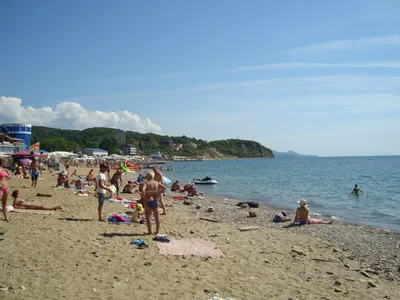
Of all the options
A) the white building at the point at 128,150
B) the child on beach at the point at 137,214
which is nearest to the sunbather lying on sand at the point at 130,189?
the child on beach at the point at 137,214

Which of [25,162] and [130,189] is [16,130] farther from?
[130,189]

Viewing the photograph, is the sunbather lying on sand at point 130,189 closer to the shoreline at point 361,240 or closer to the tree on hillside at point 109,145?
the shoreline at point 361,240

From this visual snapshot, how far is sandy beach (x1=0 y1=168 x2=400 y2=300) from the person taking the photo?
5102 millimetres

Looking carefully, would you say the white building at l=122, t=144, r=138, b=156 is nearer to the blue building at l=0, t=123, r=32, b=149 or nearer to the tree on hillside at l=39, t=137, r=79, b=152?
the tree on hillside at l=39, t=137, r=79, b=152

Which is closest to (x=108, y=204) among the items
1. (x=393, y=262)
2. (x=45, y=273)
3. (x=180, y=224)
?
(x=180, y=224)

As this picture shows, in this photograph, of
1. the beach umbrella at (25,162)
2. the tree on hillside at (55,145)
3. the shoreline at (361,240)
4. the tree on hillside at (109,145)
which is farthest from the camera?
the tree on hillside at (109,145)

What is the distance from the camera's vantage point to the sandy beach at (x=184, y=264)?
16.7ft

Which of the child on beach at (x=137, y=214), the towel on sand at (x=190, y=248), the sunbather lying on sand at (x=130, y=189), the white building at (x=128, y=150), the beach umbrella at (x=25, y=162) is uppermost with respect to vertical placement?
the white building at (x=128, y=150)

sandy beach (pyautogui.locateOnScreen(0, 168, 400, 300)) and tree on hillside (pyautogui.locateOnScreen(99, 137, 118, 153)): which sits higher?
tree on hillside (pyautogui.locateOnScreen(99, 137, 118, 153))

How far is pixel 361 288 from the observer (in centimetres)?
605

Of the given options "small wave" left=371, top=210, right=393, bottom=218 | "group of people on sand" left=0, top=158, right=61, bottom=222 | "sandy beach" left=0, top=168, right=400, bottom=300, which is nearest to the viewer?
"sandy beach" left=0, top=168, right=400, bottom=300

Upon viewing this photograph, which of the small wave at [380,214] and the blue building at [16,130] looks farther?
the blue building at [16,130]

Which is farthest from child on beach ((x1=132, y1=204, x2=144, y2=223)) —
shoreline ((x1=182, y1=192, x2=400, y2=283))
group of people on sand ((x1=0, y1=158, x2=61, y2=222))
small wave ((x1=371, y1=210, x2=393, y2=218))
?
small wave ((x1=371, y1=210, x2=393, y2=218))

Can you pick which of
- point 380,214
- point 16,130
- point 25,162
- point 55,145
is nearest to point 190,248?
point 380,214
